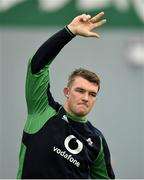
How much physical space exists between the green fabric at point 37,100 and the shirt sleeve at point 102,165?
379 millimetres

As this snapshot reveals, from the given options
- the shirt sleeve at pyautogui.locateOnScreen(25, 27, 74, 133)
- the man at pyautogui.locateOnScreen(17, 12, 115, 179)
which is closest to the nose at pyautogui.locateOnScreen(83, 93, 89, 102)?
the man at pyautogui.locateOnScreen(17, 12, 115, 179)

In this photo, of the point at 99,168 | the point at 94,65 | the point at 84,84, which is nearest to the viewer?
the point at 84,84

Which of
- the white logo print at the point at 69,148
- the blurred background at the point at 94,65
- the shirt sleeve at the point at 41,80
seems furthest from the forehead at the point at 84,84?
the blurred background at the point at 94,65

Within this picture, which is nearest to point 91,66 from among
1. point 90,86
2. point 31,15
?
point 31,15

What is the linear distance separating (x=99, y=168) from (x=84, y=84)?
515 millimetres

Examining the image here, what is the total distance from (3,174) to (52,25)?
163cm

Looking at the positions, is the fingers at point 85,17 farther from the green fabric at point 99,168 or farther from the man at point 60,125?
the green fabric at point 99,168

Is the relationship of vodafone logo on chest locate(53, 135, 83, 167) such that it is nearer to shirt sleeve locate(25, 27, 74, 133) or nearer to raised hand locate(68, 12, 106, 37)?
shirt sleeve locate(25, 27, 74, 133)

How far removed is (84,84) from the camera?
163 inches

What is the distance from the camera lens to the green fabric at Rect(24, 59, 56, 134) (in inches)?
160

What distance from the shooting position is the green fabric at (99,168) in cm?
421

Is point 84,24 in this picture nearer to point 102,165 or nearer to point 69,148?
point 69,148

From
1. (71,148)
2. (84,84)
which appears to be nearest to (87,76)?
(84,84)

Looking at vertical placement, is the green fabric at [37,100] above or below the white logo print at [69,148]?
above
